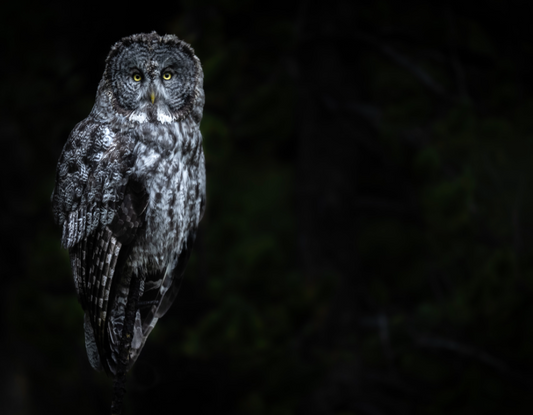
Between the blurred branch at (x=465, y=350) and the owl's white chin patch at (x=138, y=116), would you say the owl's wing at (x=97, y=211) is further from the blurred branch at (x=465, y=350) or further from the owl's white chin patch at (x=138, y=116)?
the blurred branch at (x=465, y=350)

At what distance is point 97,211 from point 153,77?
0.42 metres

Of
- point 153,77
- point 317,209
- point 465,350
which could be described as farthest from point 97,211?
point 465,350

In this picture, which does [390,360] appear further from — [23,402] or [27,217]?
[23,402]

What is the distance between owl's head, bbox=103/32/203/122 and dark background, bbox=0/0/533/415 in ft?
3.64

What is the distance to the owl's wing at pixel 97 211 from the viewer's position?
1551mm

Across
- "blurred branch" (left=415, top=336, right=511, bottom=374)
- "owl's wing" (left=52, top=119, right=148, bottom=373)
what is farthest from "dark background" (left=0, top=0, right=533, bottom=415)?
"owl's wing" (left=52, top=119, right=148, bottom=373)

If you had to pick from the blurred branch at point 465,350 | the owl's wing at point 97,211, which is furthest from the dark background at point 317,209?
the owl's wing at point 97,211

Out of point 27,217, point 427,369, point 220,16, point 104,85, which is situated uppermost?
point 220,16

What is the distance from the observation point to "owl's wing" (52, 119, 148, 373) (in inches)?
61.1

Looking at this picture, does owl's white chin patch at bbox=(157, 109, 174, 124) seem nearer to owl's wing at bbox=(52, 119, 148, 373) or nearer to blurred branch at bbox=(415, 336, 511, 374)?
owl's wing at bbox=(52, 119, 148, 373)

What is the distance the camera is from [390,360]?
401 cm

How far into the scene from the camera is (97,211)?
157 cm

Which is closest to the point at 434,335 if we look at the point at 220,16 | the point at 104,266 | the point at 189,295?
the point at 189,295

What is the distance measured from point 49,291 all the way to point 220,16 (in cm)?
228
